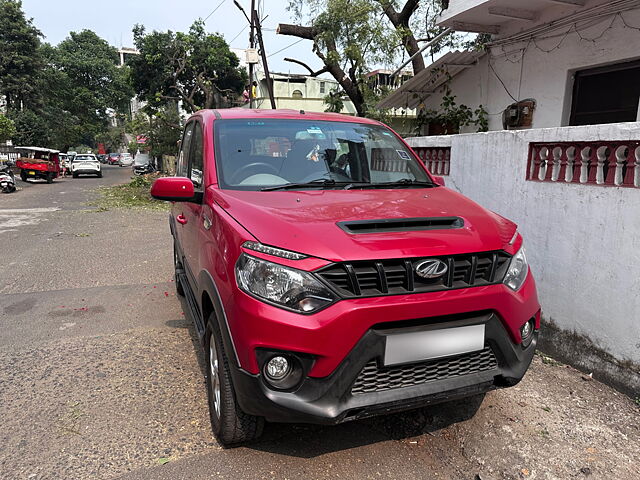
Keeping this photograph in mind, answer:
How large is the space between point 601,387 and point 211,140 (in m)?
3.26

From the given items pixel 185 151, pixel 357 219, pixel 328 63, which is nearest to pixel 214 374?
pixel 357 219

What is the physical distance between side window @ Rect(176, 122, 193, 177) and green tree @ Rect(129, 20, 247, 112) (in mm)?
23569

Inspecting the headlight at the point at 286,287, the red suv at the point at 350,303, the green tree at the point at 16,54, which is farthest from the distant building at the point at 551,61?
the green tree at the point at 16,54

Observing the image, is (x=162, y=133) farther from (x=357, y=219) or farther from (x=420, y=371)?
(x=420, y=371)

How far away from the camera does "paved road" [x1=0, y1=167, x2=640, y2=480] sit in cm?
237

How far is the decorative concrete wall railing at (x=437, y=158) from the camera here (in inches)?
200

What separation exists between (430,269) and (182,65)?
91.0 feet

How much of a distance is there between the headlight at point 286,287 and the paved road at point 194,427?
0.98 m

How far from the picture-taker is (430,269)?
2.09 meters

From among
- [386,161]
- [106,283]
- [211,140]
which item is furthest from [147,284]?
[386,161]

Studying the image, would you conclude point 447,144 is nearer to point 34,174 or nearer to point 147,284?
point 147,284

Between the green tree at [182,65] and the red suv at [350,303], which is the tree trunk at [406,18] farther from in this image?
the green tree at [182,65]

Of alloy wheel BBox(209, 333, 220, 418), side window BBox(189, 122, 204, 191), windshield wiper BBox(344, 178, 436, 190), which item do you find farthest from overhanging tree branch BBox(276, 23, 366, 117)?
alloy wheel BBox(209, 333, 220, 418)

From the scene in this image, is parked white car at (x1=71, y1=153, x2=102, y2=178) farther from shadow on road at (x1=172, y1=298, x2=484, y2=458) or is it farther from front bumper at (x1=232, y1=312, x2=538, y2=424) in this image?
front bumper at (x1=232, y1=312, x2=538, y2=424)
